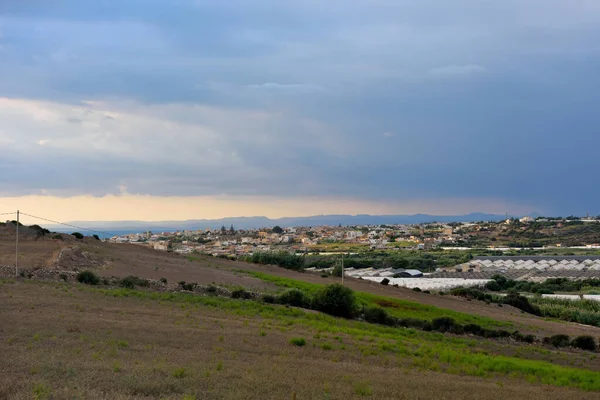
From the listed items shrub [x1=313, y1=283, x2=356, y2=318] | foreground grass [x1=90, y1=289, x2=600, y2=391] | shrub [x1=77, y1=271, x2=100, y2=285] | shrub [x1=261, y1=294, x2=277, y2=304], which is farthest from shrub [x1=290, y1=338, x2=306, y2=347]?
shrub [x1=77, y1=271, x2=100, y2=285]

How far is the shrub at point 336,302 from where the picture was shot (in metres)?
36.3

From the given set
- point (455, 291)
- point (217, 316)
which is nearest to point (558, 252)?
point (455, 291)

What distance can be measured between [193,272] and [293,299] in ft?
47.0

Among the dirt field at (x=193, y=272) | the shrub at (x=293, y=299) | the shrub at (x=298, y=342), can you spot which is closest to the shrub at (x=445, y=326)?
the dirt field at (x=193, y=272)

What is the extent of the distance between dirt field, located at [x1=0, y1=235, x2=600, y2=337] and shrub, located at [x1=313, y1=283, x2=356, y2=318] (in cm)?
902

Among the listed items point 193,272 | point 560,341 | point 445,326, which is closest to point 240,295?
point 193,272

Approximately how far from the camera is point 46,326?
19.3m

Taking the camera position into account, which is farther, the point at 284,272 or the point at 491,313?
the point at 284,272

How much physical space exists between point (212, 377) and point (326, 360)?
234 inches

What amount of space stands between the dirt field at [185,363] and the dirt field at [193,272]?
61.6 ft

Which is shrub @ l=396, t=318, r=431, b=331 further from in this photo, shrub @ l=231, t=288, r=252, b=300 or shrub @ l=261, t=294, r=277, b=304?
shrub @ l=231, t=288, r=252, b=300

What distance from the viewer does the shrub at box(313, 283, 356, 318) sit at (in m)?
36.3

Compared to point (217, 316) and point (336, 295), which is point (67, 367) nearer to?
point (217, 316)

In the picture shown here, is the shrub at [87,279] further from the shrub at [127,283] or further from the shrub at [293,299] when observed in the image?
the shrub at [293,299]
